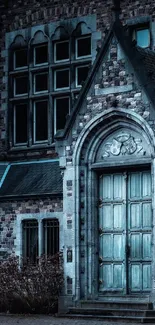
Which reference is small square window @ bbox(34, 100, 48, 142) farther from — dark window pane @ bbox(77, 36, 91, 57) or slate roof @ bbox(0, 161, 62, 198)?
dark window pane @ bbox(77, 36, 91, 57)

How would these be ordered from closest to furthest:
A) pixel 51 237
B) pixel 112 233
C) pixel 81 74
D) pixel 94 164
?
1. pixel 112 233
2. pixel 94 164
3. pixel 51 237
4. pixel 81 74

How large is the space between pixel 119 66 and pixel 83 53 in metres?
4.74

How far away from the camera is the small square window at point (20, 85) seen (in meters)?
28.3

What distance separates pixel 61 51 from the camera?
27.5m

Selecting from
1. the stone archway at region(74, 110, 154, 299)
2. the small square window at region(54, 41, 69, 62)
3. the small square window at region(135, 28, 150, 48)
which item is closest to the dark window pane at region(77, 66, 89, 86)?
the small square window at region(54, 41, 69, 62)

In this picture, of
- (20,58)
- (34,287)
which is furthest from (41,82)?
(34,287)

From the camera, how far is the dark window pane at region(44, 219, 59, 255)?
24.6 metres

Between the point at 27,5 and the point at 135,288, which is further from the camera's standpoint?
the point at 27,5

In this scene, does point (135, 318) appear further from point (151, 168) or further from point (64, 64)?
point (64, 64)

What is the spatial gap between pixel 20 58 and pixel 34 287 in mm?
8232

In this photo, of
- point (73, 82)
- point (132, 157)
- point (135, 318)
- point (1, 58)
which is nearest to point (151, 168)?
point (132, 157)

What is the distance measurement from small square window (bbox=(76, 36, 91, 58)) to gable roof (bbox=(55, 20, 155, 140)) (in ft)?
11.8

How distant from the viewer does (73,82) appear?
27000mm

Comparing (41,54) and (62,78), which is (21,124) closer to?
(62,78)
